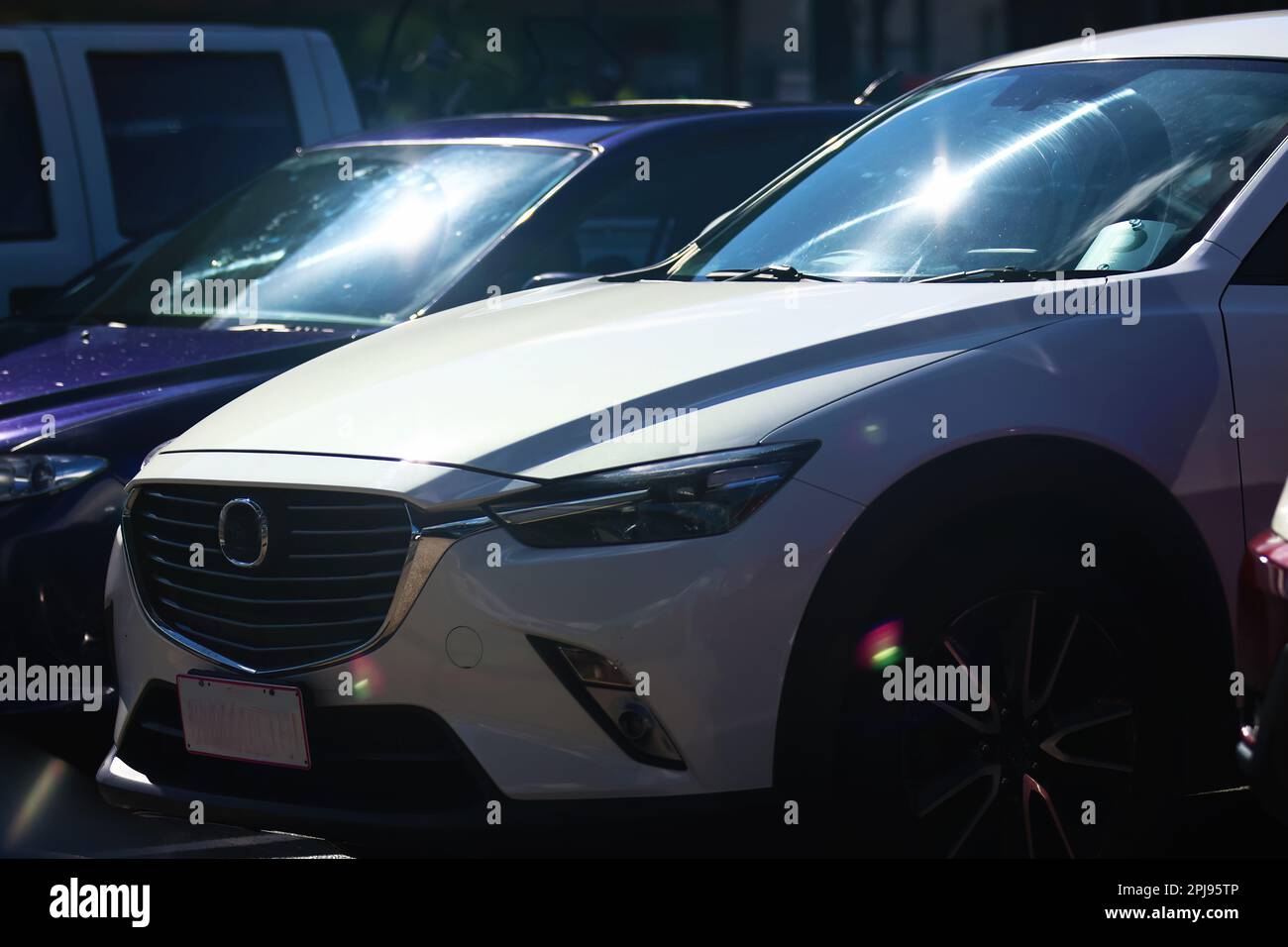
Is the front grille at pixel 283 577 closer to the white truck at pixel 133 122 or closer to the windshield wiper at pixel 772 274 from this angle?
the windshield wiper at pixel 772 274

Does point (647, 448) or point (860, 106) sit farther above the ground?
point (860, 106)

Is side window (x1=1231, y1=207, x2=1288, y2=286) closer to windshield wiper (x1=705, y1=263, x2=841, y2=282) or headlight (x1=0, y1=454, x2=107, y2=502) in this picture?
windshield wiper (x1=705, y1=263, x2=841, y2=282)

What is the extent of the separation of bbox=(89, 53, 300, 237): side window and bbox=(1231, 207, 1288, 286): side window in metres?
4.83

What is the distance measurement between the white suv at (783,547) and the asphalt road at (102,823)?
13.1 inches

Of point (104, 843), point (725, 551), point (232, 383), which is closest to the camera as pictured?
point (725, 551)

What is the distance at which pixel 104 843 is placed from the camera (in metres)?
4.52

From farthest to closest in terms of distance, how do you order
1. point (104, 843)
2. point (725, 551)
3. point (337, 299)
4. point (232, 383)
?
1. point (337, 299)
2. point (232, 383)
3. point (104, 843)
4. point (725, 551)

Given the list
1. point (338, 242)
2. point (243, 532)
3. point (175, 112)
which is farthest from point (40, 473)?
point (175, 112)

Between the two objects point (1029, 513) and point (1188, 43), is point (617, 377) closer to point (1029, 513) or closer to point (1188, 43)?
point (1029, 513)

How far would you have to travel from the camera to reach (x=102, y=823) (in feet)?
15.3

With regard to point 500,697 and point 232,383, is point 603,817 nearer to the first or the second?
point 500,697

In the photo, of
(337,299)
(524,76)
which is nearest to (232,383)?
(337,299)

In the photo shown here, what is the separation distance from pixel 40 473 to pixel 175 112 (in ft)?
11.9

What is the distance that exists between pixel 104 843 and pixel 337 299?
1759mm
